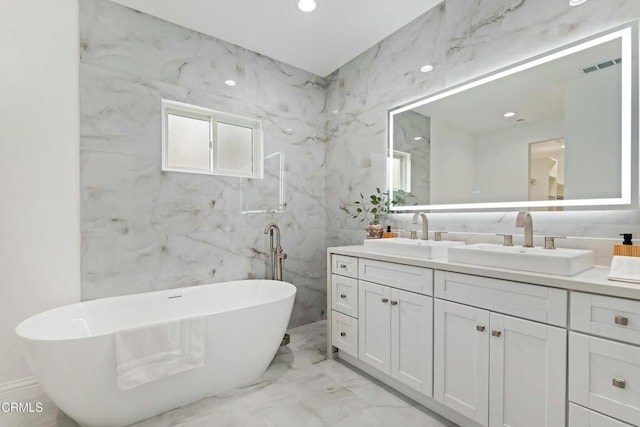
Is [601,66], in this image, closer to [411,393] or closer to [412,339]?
[412,339]

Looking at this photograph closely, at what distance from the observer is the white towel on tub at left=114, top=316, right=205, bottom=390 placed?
5.01ft

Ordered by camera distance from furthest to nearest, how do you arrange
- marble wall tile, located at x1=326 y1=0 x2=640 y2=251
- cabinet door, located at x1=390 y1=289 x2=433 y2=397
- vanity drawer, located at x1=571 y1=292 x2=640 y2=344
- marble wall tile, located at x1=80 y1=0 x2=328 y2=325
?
marble wall tile, located at x1=80 y1=0 x2=328 y2=325 < cabinet door, located at x1=390 y1=289 x2=433 y2=397 < marble wall tile, located at x1=326 y1=0 x2=640 y2=251 < vanity drawer, located at x1=571 y1=292 x2=640 y2=344

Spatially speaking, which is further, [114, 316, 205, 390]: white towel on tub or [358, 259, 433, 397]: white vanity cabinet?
[358, 259, 433, 397]: white vanity cabinet

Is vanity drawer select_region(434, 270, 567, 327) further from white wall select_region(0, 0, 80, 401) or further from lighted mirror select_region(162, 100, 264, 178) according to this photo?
white wall select_region(0, 0, 80, 401)

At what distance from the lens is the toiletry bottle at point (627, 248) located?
136cm

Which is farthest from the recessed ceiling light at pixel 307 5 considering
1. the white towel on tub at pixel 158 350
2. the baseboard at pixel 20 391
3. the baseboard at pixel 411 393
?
the baseboard at pixel 20 391

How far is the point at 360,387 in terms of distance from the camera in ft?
6.73

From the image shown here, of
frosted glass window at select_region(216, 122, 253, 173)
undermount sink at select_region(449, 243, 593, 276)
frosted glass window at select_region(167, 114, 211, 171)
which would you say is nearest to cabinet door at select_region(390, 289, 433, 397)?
undermount sink at select_region(449, 243, 593, 276)

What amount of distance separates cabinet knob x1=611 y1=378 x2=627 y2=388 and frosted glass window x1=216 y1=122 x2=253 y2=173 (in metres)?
2.84

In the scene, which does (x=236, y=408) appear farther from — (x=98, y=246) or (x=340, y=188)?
(x=340, y=188)

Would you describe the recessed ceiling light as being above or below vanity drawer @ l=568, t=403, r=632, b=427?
above

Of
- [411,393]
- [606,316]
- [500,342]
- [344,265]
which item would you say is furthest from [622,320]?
[344,265]

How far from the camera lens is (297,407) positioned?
1.84 metres

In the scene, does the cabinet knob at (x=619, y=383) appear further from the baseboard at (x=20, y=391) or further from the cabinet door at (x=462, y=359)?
the baseboard at (x=20, y=391)
